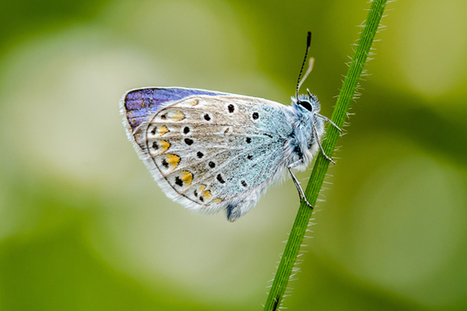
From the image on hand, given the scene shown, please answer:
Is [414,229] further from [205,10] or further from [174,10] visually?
[174,10]

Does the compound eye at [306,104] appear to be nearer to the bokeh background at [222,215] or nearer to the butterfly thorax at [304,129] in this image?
the butterfly thorax at [304,129]

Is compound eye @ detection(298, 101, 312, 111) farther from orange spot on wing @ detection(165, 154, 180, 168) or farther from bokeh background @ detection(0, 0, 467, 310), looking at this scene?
bokeh background @ detection(0, 0, 467, 310)

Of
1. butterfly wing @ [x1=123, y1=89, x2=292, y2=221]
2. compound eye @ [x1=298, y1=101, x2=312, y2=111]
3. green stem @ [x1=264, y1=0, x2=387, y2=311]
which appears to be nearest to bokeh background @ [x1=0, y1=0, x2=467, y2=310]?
butterfly wing @ [x1=123, y1=89, x2=292, y2=221]

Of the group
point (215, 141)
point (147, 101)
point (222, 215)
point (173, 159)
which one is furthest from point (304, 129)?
point (222, 215)

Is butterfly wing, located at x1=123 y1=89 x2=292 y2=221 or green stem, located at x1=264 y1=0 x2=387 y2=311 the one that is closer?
green stem, located at x1=264 y1=0 x2=387 y2=311

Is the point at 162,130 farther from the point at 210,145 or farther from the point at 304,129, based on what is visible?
the point at 304,129

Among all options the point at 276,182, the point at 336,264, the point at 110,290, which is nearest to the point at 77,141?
the point at 110,290
